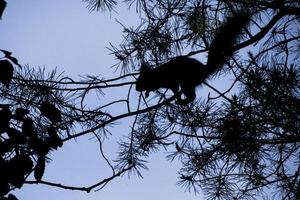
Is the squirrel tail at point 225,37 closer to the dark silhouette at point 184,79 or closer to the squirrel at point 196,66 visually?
the squirrel at point 196,66

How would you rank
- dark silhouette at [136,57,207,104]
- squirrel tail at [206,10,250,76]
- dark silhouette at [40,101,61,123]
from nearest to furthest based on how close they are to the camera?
dark silhouette at [40,101,61,123] → squirrel tail at [206,10,250,76] → dark silhouette at [136,57,207,104]

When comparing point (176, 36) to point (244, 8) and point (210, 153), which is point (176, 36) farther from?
point (210, 153)

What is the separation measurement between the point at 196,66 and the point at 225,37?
31.0 inches

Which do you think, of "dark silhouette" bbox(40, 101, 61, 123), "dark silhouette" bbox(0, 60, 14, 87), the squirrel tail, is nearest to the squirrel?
the squirrel tail

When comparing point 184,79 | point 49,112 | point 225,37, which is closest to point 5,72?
point 49,112

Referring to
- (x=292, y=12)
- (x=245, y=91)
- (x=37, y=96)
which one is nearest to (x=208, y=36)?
(x=245, y=91)

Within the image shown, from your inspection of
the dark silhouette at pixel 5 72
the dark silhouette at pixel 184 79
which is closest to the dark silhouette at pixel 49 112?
the dark silhouette at pixel 5 72

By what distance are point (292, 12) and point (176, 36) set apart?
63 centimetres

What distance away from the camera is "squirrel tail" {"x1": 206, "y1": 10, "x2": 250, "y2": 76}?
5.37ft

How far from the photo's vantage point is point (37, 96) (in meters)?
1.59

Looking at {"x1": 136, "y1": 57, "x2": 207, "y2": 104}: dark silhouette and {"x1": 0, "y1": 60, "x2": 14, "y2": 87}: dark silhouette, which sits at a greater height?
{"x1": 136, "y1": 57, "x2": 207, "y2": 104}: dark silhouette

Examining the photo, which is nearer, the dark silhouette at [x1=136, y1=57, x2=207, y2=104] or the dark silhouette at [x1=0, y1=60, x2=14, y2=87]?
the dark silhouette at [x1=0, y1=60, x2=14, y2=87]

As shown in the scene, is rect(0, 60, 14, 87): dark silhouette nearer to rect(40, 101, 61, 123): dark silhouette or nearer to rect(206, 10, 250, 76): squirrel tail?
rect(40, 101, 61, 123): dark silhouette

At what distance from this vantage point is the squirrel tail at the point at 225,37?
1.64 m
